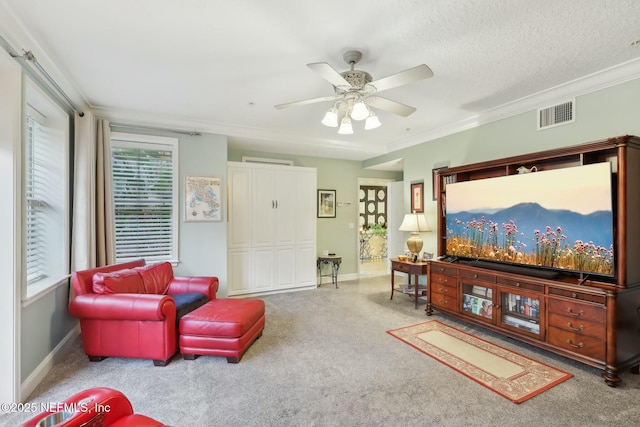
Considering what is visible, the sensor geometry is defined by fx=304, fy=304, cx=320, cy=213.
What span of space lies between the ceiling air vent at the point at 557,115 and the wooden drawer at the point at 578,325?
6.26 feet

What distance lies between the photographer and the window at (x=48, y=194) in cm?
283

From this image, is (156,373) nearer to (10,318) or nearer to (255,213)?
(10,318)

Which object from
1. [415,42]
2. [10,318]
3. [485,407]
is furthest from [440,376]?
[10,318]

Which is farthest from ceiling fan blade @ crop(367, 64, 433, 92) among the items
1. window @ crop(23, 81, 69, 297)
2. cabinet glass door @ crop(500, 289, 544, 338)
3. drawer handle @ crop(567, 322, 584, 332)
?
window @ crop(23, 81, 69, 297)

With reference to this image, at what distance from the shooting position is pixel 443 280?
3.72m

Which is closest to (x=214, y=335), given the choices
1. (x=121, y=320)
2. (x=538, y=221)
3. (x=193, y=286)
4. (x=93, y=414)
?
(x=121, y=320)

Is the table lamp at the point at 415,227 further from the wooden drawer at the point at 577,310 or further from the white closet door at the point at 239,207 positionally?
the white closet door at the point at 239,207

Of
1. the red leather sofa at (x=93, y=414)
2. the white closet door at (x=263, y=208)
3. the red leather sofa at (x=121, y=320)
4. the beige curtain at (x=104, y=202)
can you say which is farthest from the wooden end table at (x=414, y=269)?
the beige curtain at (x=104, y=202)

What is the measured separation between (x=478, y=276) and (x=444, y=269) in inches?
17.8

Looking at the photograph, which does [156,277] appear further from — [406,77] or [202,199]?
[406,77]

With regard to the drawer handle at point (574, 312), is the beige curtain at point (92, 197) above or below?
above

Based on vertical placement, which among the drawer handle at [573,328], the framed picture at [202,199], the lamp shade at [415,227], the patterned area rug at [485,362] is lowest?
the patterned area rug at [485,362]

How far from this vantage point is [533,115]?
3.35 m

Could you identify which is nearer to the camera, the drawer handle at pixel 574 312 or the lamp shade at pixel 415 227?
the drawer handle at pixel 574 312
